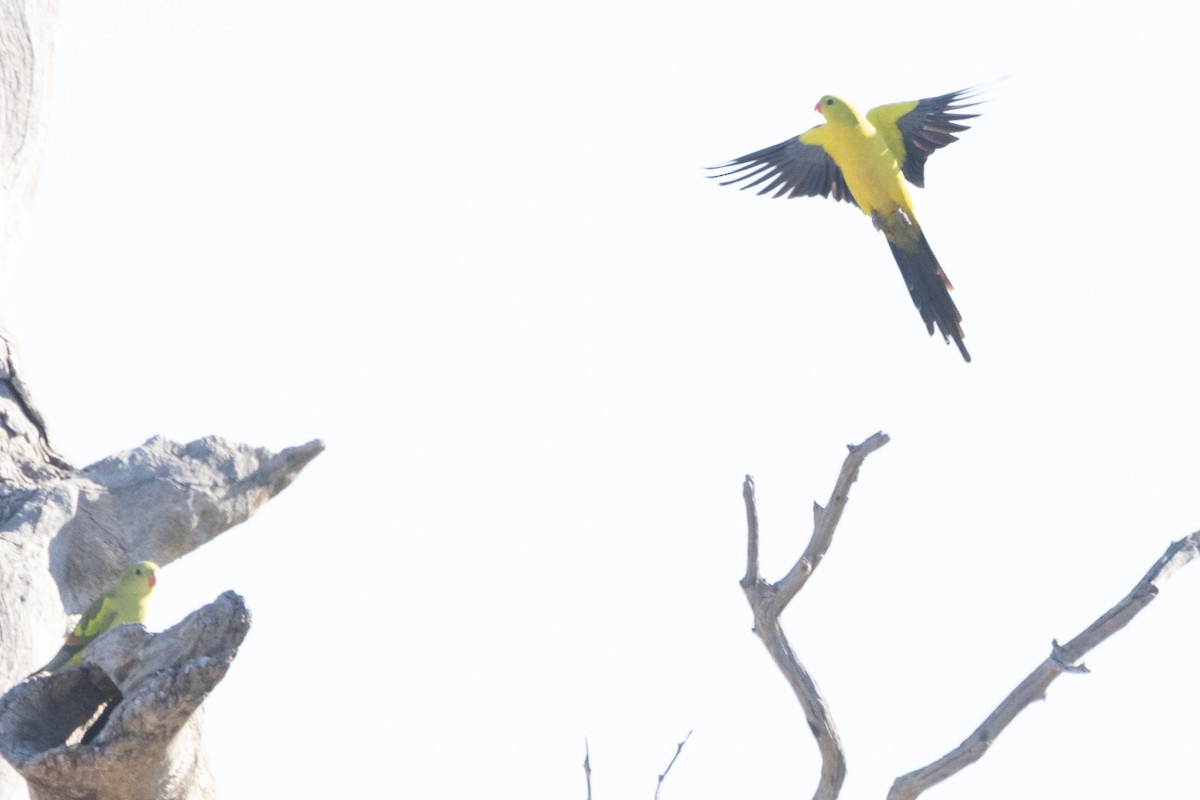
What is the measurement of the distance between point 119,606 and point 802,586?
2.57 m

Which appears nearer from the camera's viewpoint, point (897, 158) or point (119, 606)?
point (119, 606)

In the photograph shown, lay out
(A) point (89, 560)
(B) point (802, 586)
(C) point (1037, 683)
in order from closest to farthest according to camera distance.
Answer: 1. (C) point (1037, 683)
2. (B) point (802, 586)
3. (A) point (89, 560)

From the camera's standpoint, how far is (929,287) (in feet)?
23.3

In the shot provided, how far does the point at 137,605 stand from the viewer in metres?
4.88

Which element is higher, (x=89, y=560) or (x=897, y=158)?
(x=897, y=158)

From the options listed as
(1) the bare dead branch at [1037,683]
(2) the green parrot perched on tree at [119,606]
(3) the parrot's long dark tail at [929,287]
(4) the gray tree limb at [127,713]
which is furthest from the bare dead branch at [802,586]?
(3) the parrot's long dark tail at [929,287]

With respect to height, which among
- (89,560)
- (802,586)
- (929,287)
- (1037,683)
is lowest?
(1037,683)

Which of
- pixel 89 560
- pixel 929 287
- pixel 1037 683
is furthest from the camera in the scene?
pixel 929 287

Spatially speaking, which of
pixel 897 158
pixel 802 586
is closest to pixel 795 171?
pixel 897 158

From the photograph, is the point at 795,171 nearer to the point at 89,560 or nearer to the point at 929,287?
the point at 929,287

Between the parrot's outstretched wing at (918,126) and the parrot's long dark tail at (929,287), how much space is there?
41cm

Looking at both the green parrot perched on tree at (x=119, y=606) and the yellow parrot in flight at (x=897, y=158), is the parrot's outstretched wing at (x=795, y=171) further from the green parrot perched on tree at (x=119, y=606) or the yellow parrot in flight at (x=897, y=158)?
the green parrot perched on tree at (x=119, y=606)

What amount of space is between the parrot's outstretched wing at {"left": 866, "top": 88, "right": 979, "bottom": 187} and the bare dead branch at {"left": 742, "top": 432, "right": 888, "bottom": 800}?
13.2 ft

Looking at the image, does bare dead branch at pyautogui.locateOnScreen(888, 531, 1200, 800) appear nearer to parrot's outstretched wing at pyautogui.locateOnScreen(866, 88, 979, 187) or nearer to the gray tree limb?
the gray tree limb
